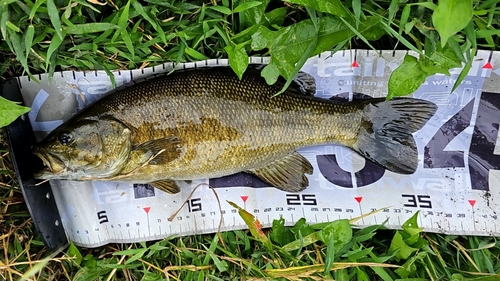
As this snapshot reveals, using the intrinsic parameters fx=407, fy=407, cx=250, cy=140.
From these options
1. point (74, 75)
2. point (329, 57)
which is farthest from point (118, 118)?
point (329, 57)

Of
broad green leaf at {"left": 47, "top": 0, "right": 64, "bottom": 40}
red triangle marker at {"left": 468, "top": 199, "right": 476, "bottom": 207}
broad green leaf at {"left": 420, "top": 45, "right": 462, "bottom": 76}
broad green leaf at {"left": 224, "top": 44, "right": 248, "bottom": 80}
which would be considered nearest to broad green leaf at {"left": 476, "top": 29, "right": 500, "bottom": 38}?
broad green leaf at {"left": 420, "top": 45, "right": 462, "bottom": 76}

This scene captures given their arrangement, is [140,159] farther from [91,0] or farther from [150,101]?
[91,0]

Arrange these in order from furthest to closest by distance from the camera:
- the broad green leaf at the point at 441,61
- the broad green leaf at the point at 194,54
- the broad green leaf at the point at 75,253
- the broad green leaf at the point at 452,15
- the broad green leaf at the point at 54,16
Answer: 1. the broad green leaf at the point at 75,253
2. the broad green leaf at the point at 194,54
3. the broad green leaf at the point at 441,61
4. the broad green leaf at the point at 54,16
5. the broad green leaf at the point at 452,15

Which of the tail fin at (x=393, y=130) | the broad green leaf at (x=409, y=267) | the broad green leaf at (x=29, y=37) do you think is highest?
the broad green leaf at (x=29, y=37)

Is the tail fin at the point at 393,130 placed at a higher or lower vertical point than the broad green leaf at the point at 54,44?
lower

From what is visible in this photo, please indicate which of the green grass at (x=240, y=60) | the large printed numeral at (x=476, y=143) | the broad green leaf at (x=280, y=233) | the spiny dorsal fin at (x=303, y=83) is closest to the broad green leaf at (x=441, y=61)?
the green grass at (x=240, y=60)

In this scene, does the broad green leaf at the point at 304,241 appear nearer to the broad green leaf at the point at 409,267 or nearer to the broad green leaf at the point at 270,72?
the broad green leaf at the point at 409,267
